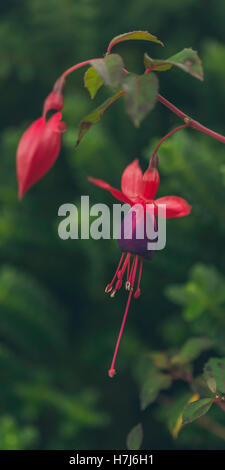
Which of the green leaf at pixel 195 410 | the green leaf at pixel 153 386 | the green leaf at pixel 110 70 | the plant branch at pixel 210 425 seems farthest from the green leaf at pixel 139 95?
the plant branch at pixel 210 425

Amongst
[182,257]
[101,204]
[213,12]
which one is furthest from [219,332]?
[213,12]

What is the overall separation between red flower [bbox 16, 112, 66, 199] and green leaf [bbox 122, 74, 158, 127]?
0.04 m

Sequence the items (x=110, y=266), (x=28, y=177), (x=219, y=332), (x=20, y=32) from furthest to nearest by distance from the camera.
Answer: (x=20, y=32) < (x=110, y=266) < (x=219, y=332) < (x=28, y=177)

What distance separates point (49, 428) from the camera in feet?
2.68

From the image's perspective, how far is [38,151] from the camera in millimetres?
281

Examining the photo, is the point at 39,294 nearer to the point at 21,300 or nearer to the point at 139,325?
the point at 21,300

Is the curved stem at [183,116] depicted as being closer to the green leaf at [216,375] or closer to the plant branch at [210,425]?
the green leaf at [216,375]

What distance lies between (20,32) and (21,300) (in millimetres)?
456

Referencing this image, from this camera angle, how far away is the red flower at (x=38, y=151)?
11.1 inches

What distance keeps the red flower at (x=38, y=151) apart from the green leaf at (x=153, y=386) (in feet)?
0.83

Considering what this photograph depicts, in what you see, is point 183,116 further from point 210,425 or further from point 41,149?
point 210,425

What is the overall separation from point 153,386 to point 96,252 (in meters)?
0.23

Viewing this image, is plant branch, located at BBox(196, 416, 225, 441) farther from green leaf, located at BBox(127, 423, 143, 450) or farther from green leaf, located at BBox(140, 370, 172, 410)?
green leaf, located at BBox(127, 423, 143, 450)

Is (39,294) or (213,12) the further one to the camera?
(213,12)
